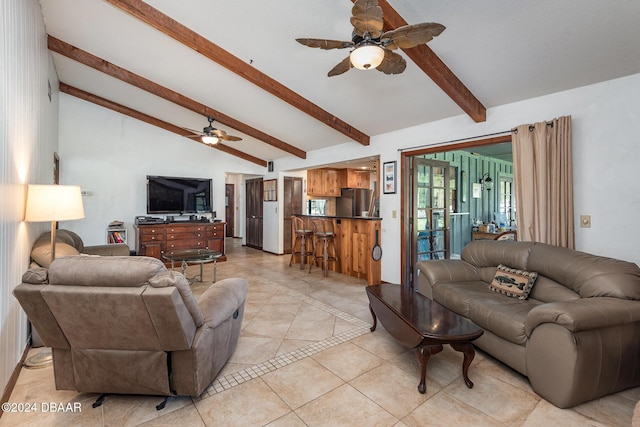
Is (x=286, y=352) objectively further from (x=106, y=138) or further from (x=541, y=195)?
(x=106, y=138)

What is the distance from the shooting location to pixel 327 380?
212cm

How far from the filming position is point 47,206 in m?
2.27

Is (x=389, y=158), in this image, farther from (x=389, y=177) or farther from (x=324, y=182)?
(x=324, y=182)

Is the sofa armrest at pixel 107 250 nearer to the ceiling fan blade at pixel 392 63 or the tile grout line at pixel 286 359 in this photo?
the tile grout line at pixel 286 359

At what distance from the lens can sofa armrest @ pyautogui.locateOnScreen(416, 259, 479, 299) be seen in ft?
10.3

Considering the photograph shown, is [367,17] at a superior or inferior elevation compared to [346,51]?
inferior

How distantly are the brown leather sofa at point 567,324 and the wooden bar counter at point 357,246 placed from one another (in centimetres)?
195

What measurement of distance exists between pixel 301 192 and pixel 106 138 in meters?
4.33

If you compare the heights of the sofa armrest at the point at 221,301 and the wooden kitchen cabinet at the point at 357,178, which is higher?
the wooden kitchen cabinet at the point at 357,178

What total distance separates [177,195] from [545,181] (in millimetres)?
6349

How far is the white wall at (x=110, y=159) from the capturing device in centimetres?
547

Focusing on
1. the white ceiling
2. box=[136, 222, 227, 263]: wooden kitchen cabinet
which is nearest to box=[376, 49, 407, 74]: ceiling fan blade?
the white ceiling

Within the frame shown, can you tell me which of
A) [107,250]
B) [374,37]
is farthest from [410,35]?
[107,250]

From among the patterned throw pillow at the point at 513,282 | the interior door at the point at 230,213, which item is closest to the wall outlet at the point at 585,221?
the patterned throw pillow at the point at 513,282
